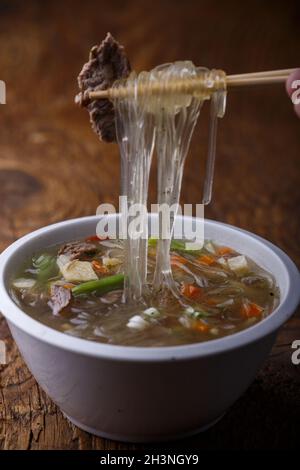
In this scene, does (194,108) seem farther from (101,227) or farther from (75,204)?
(75,204)

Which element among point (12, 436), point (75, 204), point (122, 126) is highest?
point (122, 126)

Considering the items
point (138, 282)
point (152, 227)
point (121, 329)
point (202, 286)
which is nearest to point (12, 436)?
point (121, 329)

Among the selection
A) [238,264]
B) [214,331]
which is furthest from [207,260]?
[214,331]

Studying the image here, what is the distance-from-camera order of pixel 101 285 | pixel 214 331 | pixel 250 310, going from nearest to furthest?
pixel 214 331 → pixel 250 310 → pixel 101 285

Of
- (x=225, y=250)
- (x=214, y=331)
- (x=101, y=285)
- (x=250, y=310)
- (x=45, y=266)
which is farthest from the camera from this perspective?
(x=225, y=250)

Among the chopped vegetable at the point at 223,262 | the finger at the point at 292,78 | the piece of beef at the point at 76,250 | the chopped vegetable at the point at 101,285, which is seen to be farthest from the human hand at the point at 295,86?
the piece of beef at the point at 76,250

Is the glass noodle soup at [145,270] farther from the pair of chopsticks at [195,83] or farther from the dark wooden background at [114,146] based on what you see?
the dark wooden background at [114,146]

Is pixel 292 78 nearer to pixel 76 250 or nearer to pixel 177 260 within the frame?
pixel 177 260
